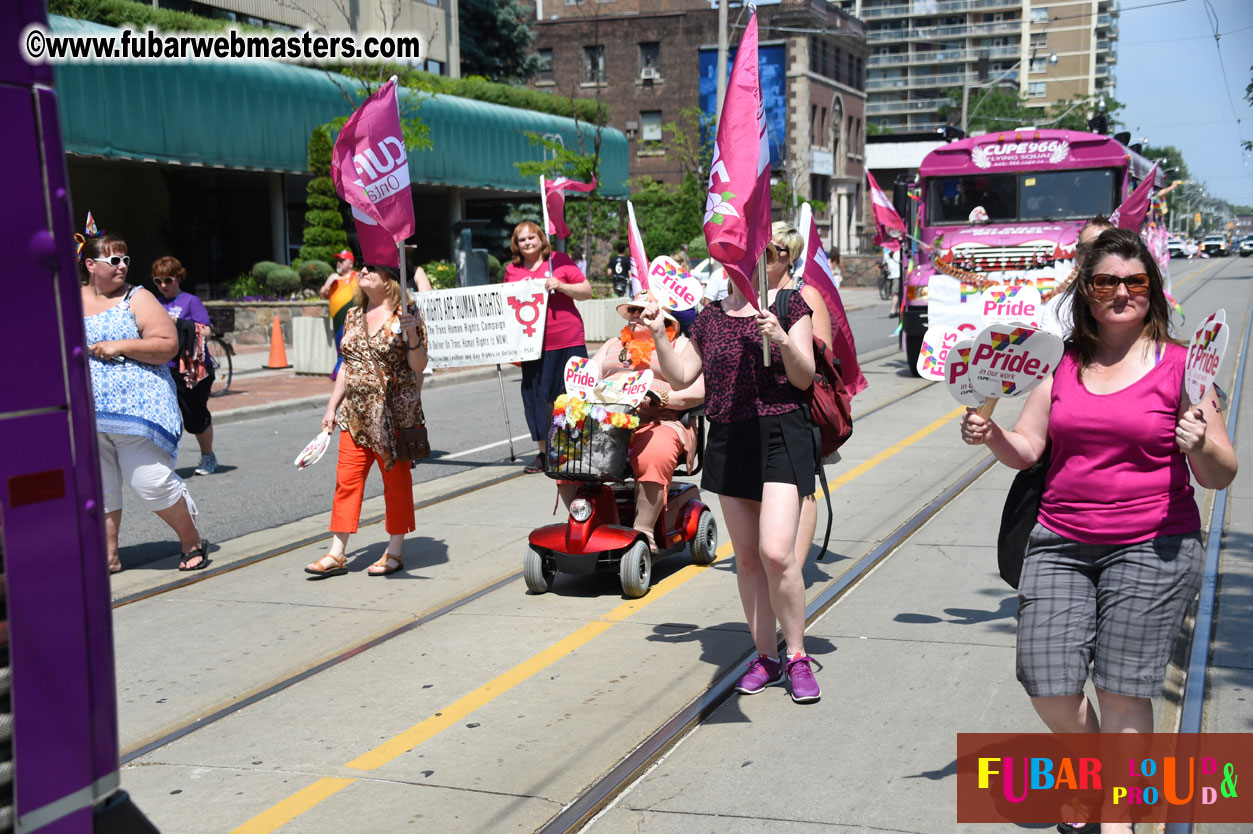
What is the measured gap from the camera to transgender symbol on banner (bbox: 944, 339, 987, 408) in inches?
149

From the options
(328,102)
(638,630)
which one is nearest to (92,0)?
(328,102)

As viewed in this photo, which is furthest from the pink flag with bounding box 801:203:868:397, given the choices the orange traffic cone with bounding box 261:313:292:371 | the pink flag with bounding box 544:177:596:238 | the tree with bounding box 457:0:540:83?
the tree with bounding box 457:0:540:83

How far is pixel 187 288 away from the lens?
28984 mm

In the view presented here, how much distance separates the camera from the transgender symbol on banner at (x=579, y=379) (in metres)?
6.96

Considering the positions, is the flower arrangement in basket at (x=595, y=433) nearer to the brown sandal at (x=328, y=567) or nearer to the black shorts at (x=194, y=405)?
the brown sandal at (x=328, y=567)

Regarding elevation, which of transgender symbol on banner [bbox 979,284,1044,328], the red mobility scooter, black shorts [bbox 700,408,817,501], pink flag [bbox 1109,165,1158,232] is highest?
pink flag [bbox 1109,165,1158,232]

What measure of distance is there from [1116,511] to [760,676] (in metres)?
1.95

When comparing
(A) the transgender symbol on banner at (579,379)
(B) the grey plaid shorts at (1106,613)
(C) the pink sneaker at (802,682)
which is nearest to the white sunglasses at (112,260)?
(A) the transgender symbol on banner at (579,379)

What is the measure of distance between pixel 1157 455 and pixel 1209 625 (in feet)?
9.02

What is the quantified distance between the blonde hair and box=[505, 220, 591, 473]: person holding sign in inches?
188

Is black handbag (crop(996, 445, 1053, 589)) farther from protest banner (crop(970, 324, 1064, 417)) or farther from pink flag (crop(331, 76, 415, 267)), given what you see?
pink flag (crop(331, 76, 415, 267))

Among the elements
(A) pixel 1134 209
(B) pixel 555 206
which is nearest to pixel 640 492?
(B) pixel 555 206

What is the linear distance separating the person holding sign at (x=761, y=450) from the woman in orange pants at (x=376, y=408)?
2513 millimetres

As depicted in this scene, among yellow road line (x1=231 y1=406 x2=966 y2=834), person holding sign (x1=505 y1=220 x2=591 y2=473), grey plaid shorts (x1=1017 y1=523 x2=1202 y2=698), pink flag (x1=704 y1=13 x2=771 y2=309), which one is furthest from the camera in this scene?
person holding sign (x1=505 y1=220 x2=591 y2=473)
